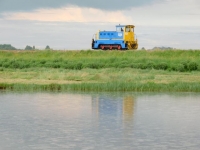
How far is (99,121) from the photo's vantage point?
645 inches

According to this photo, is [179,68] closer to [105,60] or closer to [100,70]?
[100,70]

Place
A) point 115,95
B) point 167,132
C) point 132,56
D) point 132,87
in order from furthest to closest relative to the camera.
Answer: point 132,56
point 132,87
point 115,95
point 167,132

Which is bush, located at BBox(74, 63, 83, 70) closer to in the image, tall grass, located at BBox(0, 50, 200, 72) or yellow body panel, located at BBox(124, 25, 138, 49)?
tall grass, located at BBox(0, 50, 200, 72)

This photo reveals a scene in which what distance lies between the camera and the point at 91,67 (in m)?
37.8

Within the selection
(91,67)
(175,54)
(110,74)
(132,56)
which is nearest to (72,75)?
(110,74)

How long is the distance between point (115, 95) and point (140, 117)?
20.3 ft

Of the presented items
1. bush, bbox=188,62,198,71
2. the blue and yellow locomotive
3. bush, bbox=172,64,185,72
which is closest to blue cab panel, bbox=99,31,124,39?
the blue and yellow locomotive

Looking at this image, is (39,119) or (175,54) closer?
(39,119)

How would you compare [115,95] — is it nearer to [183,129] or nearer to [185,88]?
[185,88]

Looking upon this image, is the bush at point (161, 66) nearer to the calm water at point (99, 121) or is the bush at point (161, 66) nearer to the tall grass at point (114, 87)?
the tall grass at point (114, 87)

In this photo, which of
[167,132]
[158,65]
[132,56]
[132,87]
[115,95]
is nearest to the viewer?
[167,132]

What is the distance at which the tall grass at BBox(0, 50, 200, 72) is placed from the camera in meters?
37.0

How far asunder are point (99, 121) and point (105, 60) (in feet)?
72.7

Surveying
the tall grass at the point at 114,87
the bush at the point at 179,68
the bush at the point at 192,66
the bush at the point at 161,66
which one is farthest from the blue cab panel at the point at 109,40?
the tall grass at the point at 114,87
